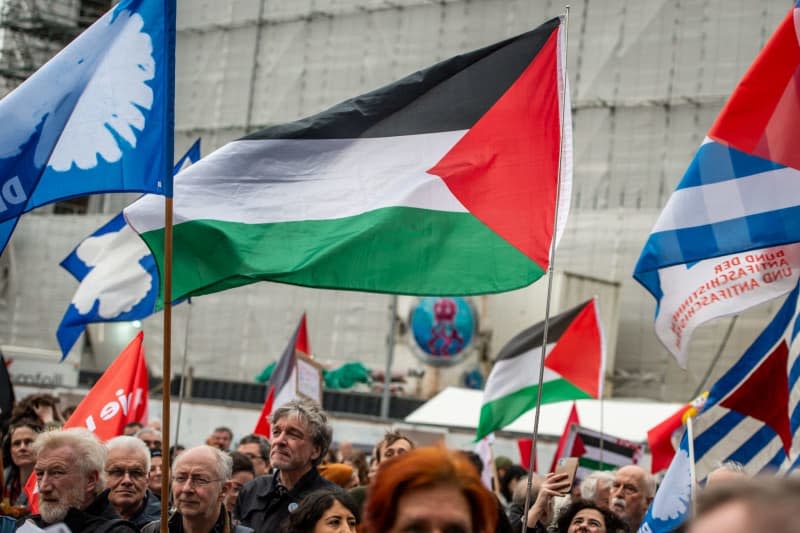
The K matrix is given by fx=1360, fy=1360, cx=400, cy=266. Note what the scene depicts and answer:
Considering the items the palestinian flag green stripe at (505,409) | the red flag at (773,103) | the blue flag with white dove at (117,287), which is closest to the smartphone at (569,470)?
the red flag at (773,103)

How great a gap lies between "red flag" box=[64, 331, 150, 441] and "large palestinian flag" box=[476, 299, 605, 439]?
110 inches

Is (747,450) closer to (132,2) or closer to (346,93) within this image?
(132,2)

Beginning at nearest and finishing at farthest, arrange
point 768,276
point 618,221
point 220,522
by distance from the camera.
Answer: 1. point 220,522
2. point 768,276
3. point 618,221

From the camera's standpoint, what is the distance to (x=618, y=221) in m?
31.6

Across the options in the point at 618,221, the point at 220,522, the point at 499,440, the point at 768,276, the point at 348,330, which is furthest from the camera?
the point at 348,330

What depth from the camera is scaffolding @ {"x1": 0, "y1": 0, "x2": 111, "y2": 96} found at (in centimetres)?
4394

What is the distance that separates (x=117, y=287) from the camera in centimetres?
1180

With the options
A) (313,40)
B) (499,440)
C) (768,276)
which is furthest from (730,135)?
(313,40)

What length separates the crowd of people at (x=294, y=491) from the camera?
2504 millimetres

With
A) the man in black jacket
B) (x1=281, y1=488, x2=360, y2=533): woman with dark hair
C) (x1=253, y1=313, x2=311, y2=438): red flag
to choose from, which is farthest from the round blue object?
(x1=281, y1=488, x2=360, y2=533): woman with dark hair

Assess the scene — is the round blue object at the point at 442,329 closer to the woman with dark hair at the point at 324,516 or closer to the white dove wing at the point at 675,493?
the white dove wing at the point at 675,493

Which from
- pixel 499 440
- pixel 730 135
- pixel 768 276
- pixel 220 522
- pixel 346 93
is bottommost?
pixel 499 440

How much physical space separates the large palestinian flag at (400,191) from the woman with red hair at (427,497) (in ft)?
9.87

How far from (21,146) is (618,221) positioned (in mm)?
27077
